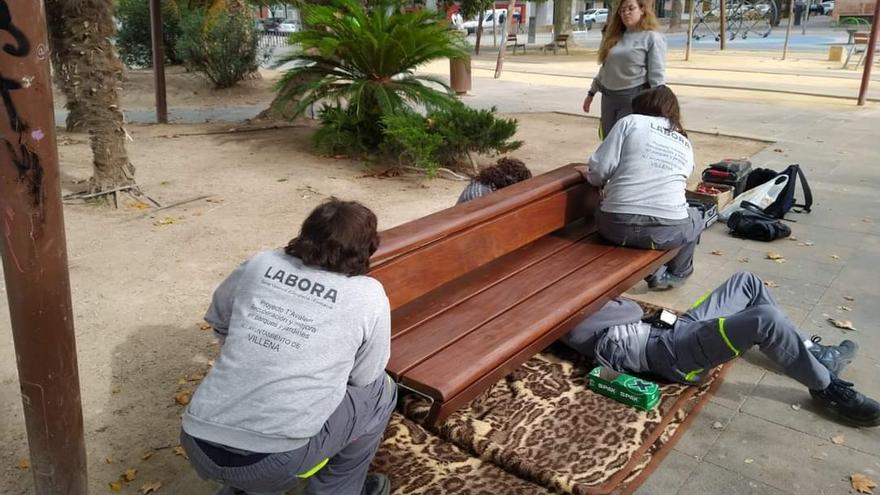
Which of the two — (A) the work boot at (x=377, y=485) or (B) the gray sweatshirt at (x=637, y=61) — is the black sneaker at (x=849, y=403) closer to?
(A) the work boot at (x=377, y=485)

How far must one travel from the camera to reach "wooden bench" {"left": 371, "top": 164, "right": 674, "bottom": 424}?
266 centimetres

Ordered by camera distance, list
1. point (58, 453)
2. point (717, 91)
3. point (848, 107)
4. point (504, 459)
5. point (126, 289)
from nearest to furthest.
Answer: point (58, 453) < point (504, 459) < point (126, 289) < point (848, 107) < point (717, 91)

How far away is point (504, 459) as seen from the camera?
2.83m

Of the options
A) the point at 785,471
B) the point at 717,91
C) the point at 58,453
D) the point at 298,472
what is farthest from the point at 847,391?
the point at 717,91

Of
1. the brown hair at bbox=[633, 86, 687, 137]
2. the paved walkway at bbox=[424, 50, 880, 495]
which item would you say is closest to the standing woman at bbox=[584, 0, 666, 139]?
the paved walkway at bbox=[424, 50, 880, 495]

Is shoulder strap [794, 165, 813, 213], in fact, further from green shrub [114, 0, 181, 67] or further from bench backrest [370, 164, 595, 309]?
green shrub [114, 0, 181, 67]

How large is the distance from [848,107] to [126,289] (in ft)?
40.7

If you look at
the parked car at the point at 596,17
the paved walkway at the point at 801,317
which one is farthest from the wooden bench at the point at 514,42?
the paved walkway at the point at 801,317

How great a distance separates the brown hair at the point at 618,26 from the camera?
5.60 metres

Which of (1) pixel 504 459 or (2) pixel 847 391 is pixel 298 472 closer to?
(1) pixel 504 459

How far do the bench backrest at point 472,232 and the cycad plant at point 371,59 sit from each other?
3810 millimetres

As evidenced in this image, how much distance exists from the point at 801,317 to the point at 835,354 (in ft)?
2.32

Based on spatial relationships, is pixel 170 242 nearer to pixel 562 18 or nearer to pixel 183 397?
pixel 183 397

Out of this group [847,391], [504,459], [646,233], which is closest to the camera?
[504,459]
